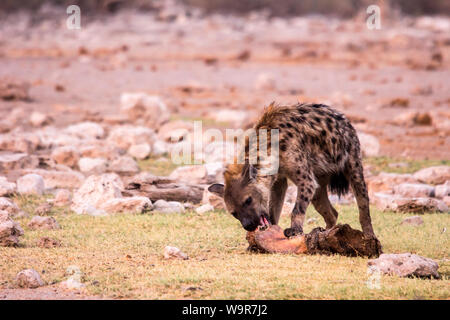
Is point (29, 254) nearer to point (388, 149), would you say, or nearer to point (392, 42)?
point (388, 149)

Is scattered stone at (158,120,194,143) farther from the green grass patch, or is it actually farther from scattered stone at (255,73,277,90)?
scattered stone at (255,73,277,90)

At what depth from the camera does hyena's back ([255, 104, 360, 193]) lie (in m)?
6.63

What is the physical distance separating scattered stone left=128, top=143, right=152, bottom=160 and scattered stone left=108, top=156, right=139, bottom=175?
1.12m

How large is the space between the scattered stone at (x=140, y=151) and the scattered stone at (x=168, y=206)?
3.48 meters

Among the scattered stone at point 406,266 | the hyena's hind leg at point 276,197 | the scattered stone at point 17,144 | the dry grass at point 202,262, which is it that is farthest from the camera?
the scattered stone at point 17,144

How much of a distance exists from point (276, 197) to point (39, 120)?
8763mm

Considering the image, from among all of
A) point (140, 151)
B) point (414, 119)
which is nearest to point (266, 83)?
point (414, 119)

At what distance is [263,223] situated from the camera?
6.55 meters

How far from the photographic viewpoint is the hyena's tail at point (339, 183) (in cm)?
703

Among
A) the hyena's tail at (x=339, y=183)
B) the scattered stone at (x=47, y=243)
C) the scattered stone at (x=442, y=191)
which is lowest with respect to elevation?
the scattered stone at (x=442, y=191)

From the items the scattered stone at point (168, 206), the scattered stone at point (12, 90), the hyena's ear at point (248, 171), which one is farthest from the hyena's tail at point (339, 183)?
the scattered stone at point (12, 90)

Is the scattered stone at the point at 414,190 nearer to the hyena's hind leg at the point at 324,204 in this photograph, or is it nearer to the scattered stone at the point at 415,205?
the scattered stone at the point at 415,205

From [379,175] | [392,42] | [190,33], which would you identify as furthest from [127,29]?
[379,175]

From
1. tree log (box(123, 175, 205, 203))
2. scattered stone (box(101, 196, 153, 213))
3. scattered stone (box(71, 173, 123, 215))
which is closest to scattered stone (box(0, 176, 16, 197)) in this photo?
scattered stone (box(71, 173, 123, 215))
